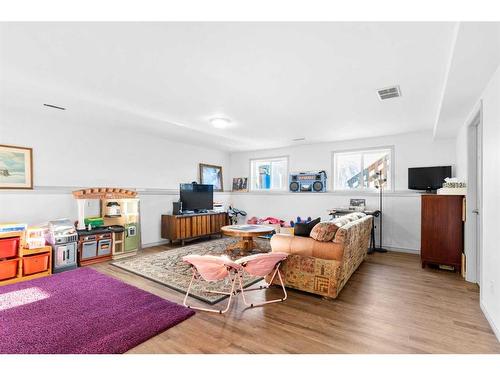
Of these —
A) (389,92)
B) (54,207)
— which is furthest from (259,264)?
(54,207)

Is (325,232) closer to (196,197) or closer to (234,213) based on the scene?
(196,197)

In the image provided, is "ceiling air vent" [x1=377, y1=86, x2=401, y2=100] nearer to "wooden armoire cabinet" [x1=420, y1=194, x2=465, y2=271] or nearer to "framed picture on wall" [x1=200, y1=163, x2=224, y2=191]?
"wooden armoire cabinet" [x1=420, y1=194, x2=465, y2=271]

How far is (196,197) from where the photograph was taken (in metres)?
6.65

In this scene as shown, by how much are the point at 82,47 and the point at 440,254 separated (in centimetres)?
548

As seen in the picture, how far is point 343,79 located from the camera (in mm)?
2973

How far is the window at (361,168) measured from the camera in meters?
5.92

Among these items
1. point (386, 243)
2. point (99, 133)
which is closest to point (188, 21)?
point (99, 133)

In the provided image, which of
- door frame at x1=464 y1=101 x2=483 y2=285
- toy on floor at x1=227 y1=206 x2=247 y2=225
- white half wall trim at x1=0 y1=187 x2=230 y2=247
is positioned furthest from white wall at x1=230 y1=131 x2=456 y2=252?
white half wall trim at x1=0 y1=187 x2=230 y2=247

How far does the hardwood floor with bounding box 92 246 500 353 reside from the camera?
6.71 ft

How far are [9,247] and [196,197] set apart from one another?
3724 mm

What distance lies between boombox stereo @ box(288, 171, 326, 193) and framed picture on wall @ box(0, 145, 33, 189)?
5659mm

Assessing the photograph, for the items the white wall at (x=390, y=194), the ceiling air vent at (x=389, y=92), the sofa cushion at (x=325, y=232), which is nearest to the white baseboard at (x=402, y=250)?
the white wall at (x=390, y=194)

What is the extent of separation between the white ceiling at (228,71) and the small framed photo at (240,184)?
342cm
